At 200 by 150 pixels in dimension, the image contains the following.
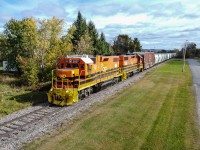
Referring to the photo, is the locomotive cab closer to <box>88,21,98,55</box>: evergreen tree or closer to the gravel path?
the gravel path

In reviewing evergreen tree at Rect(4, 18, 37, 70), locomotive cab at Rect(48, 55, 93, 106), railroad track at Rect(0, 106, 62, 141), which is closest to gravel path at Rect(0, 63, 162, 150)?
railroad track at Rect(0, 106, 62, 141)

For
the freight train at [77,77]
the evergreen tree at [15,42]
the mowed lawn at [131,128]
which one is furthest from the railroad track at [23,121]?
the evergreen tree at [15,42]

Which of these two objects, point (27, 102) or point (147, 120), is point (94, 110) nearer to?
point (147, 120)

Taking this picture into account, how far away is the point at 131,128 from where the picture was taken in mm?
12617

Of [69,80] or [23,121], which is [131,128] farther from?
[69,80]

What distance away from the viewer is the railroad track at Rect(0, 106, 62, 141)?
12.5 meters

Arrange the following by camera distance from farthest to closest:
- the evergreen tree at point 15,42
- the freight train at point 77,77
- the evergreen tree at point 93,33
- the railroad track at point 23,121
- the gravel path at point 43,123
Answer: the evergreen tree at point 93,33 < the evergreen tree at point 15,42 < the freight train at point 77,77 < the railroad track at point 23,121 < the gravel path at point 43,123

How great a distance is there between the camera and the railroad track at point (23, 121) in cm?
1254

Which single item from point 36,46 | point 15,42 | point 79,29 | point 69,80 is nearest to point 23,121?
point 69,80

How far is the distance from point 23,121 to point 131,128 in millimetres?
6597

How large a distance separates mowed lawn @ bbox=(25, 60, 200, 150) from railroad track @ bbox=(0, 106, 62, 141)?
2.21m

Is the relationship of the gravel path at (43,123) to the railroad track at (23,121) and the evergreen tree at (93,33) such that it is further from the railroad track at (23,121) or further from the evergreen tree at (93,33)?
the evergreen tree at (93,33)

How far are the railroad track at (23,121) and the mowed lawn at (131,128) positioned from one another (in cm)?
221

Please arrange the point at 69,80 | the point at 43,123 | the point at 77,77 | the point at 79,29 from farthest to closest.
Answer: the point at 79,29, the point at 77,77, the point at 69,80, the point at 43,123
